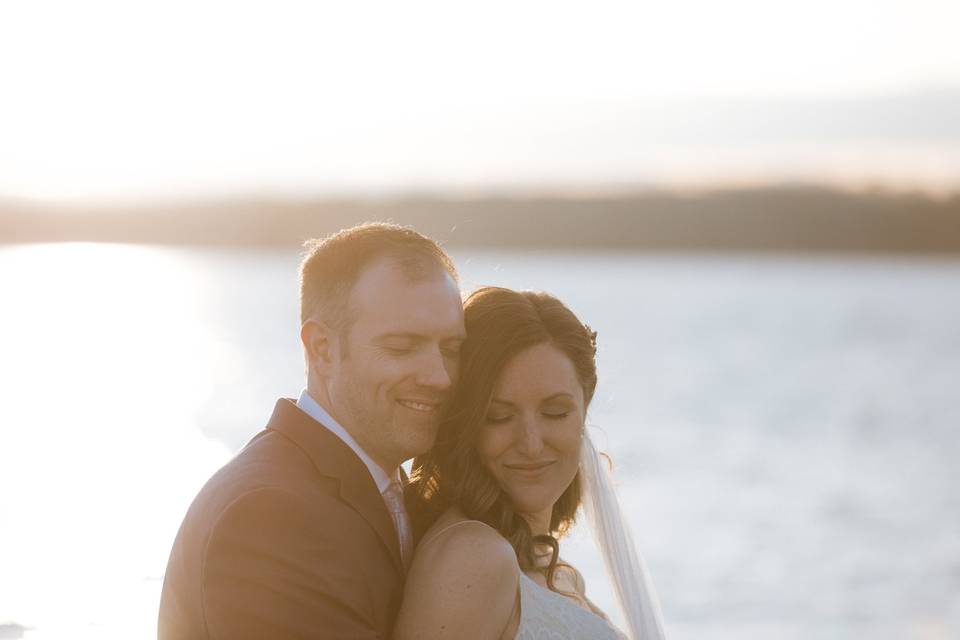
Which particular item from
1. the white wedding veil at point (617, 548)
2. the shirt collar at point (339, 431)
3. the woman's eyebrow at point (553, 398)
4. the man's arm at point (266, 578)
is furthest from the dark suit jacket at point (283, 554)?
the white wedding veil at point (617, 548)

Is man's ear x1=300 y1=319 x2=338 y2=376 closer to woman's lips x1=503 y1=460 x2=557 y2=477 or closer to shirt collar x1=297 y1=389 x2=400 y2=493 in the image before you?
shirt collar x1=297 y1=389 x2=400 y2=493

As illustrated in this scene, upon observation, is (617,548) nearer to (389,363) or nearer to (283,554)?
(389,363)

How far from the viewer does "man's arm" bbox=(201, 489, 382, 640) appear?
375 cm

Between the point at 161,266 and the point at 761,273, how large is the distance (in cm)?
Result: 4111

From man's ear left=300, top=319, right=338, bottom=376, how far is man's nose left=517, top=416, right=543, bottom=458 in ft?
2.06

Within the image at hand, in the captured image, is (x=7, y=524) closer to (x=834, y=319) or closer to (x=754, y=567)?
(x=754, y=567)

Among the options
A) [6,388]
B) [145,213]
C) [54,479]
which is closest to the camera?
[54,479]

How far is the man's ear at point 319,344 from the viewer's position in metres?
4.30

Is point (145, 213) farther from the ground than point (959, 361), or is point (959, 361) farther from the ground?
point (145, 213)

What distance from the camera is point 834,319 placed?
207ft

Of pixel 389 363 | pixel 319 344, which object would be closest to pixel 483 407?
pixel 389 363

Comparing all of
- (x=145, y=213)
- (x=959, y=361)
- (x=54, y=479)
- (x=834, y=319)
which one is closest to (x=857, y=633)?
(x=54, y=479)

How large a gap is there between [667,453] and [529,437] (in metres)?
19.3

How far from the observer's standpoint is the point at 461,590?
13.3ft
